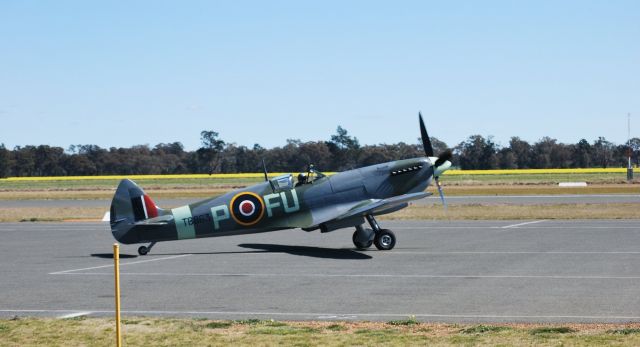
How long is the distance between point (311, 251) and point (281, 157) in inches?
5423

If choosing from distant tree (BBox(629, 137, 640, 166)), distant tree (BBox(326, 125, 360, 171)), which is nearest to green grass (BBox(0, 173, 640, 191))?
distant tree (BBox(326, 125, 360, 171))

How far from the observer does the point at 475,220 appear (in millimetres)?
40594

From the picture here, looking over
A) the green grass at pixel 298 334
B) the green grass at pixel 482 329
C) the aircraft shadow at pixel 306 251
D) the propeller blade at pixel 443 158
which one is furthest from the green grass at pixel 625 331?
the propeller blade at pixel 443 158

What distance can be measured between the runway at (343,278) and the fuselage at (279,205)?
0.82 metres

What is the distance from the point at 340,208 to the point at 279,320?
12.1m

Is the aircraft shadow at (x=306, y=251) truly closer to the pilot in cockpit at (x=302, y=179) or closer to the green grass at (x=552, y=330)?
the pilot in cockpit at (x=302, y=179)

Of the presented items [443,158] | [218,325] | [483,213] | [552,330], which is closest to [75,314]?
[218,325]

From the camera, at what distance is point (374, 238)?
2694 cm

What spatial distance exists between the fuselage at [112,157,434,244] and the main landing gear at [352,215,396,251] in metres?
0.83

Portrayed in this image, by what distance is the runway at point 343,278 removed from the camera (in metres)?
15.4

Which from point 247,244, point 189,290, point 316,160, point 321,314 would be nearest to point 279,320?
point 321,314

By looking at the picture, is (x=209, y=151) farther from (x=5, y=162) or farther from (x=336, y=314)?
(x=336, y=314)

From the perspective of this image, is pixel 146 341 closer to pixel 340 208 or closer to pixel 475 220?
pixel 340 208

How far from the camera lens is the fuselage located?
25.5m
